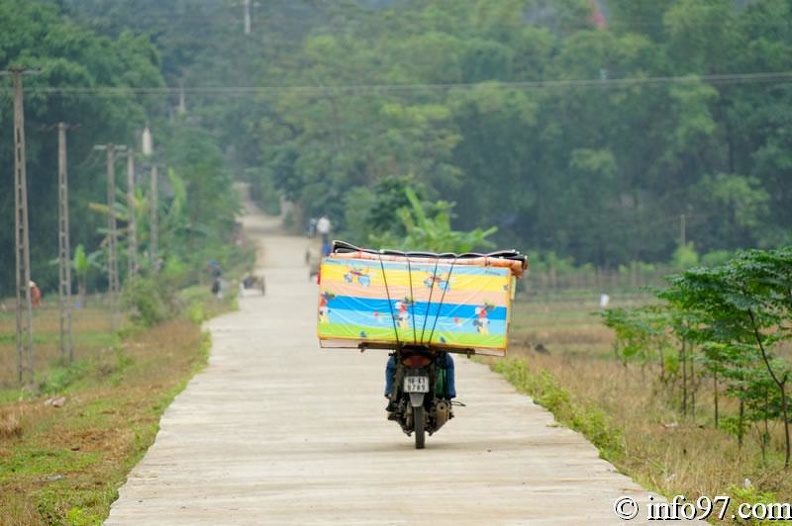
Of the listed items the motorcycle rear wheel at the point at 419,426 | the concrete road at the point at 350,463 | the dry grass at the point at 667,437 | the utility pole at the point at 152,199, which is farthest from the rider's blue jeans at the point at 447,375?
the utility pole at the point at 152,199

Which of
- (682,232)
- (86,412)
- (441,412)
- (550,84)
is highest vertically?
(550,84)

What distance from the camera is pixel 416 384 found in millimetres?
16547

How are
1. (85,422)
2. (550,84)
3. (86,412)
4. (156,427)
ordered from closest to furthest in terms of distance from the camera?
(156,427) < (85,422) < (86,412) < (550,84)

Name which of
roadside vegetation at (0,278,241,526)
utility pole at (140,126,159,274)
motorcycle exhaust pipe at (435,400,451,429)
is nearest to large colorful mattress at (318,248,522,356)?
motorcycle exhaust pipe at (435,400,451,429)

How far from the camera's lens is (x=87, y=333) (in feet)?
171

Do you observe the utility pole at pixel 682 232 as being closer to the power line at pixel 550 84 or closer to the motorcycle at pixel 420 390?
the power line at pixel 550 84

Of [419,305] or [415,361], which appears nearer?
[419,305]

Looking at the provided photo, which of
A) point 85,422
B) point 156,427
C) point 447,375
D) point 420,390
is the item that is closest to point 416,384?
point 420,390

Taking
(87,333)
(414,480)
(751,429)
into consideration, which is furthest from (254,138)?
(414,480)

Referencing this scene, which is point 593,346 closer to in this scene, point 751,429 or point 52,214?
point 751,429

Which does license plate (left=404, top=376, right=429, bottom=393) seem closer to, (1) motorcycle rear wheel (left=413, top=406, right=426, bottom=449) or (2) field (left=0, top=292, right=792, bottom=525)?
(1) motorcycle rear wheel (left=413, top=406, right=426, bottom=449)

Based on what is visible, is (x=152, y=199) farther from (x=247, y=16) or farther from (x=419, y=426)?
(x=419, y=426)

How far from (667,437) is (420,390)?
4.20 metres

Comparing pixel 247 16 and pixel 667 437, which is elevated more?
pixel 247 16
